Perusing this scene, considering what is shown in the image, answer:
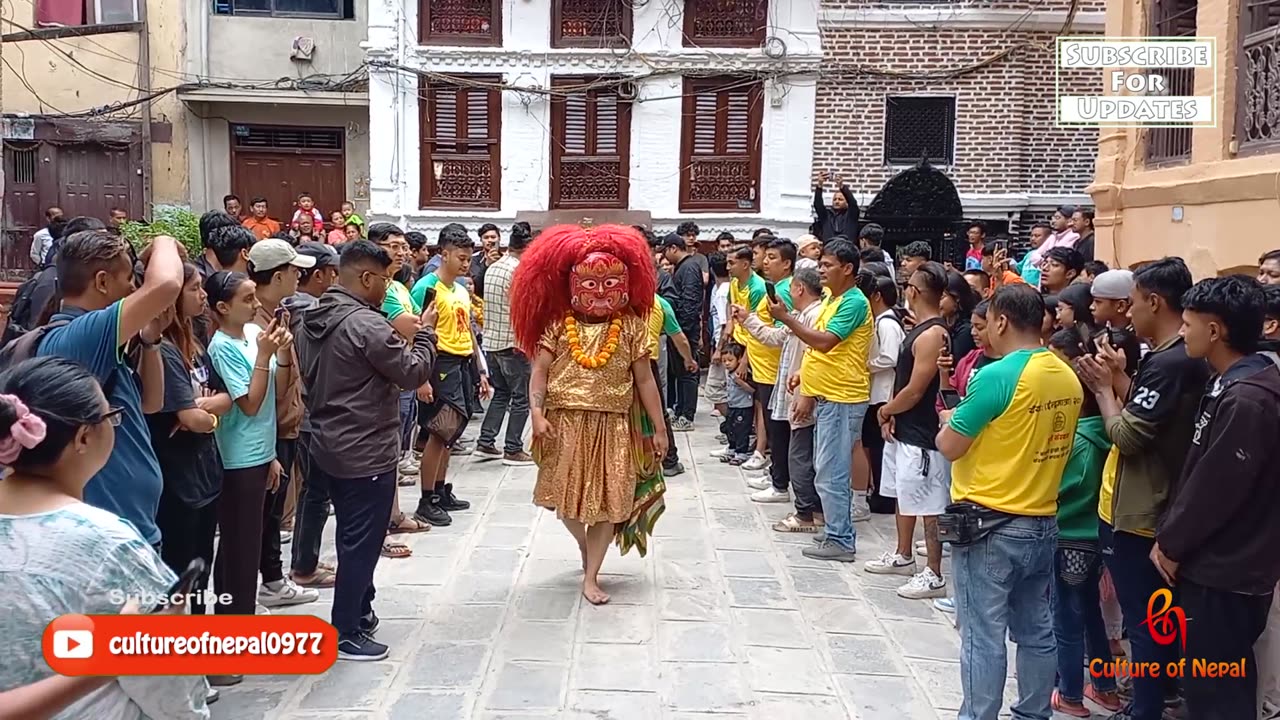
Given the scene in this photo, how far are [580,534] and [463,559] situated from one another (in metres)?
1.03

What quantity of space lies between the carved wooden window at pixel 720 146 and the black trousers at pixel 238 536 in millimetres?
10983

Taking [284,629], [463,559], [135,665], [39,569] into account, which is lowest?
[463,559]

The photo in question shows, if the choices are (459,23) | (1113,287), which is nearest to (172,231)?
(459,23)

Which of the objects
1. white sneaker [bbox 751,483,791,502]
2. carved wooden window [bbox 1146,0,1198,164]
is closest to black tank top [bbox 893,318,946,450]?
white sneaker [bbox 751,483,791,502]

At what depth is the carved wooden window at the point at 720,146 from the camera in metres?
14.4

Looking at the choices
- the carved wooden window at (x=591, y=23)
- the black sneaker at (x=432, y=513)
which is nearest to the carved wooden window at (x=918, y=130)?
the carved wooden window at (x=591, y=23)

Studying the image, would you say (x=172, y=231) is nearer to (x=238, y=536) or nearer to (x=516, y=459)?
(x=516, y=459)

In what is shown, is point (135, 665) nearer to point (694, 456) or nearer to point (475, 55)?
point (694, 456)

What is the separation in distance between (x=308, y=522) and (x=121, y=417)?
235 centimetres

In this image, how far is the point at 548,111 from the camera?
14406 mm

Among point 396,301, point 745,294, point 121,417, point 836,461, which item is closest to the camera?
point 121,417

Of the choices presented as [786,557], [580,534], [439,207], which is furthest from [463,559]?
[439,207]

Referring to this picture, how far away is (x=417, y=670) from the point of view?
439 cm

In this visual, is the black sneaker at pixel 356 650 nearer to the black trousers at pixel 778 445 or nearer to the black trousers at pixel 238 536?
the black trousers at pixel 238 536
